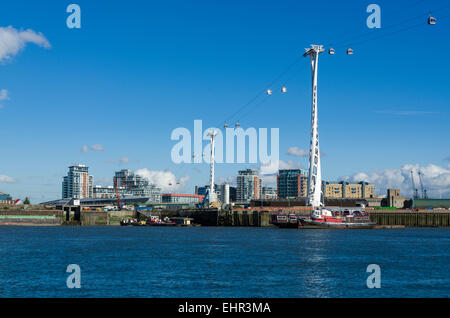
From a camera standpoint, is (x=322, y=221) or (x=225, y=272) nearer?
(x=225, y=272)

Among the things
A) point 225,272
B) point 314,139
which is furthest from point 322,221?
point 225,272

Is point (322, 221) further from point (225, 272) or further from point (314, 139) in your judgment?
point (225, 272)

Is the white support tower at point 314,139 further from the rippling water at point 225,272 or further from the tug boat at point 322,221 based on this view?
the rippling water at point 225,272

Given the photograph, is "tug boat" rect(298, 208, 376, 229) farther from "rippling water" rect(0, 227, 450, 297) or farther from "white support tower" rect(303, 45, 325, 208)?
"rippling water" rect(0, 227, 450, 297)

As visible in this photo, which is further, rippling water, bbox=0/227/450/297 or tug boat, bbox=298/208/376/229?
tug boat, bbox=298/208/376/229

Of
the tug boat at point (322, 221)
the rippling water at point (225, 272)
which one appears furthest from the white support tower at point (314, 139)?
the rippling water at point (225, 272)

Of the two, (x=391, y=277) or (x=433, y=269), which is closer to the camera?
(x=391, y=277)

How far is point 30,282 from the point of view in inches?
1828

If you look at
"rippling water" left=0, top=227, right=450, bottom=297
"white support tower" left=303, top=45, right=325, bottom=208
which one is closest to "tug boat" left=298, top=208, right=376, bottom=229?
"white support tower" left=303, top=45, right=325, bottom=208

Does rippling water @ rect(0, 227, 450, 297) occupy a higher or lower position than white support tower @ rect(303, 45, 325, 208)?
lower
